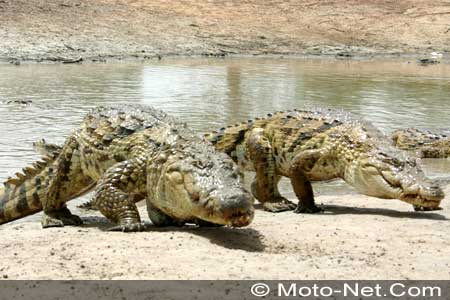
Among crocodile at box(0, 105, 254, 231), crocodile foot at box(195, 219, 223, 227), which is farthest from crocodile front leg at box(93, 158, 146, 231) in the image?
crocodile foot at box(195, 219, 223, 227)

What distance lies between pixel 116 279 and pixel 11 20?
20214 millimetres

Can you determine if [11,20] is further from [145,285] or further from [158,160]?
[145,285]

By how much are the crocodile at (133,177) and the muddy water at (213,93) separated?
5.14 feet

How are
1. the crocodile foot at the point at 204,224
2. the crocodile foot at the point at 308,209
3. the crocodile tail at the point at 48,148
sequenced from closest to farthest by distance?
the crocodile foot at the point at 204,224 < the crocodile tail at the point at 48,148 < the crocodile foot at the point at 308,209

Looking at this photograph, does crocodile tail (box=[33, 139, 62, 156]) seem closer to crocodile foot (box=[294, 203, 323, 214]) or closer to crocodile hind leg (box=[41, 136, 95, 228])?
crocodile hind leg (box=[41, 136, 95, 228])

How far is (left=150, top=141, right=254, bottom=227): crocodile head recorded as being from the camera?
5156mm

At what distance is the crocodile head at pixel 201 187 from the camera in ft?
16.9

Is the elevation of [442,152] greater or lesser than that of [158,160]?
lesser

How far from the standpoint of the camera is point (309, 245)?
5.41 meters

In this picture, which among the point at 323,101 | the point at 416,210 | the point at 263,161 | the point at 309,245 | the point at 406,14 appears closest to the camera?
the point at 309,245

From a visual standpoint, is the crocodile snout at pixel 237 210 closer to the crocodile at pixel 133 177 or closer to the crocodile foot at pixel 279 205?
the crocodile at pixel 133 177

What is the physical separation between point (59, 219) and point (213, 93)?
9557 millimetres

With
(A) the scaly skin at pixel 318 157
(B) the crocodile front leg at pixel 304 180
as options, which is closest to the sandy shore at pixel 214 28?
(A) the scaly skin at pixel 318 157

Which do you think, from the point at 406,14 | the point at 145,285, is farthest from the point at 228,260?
the point at 406,14
